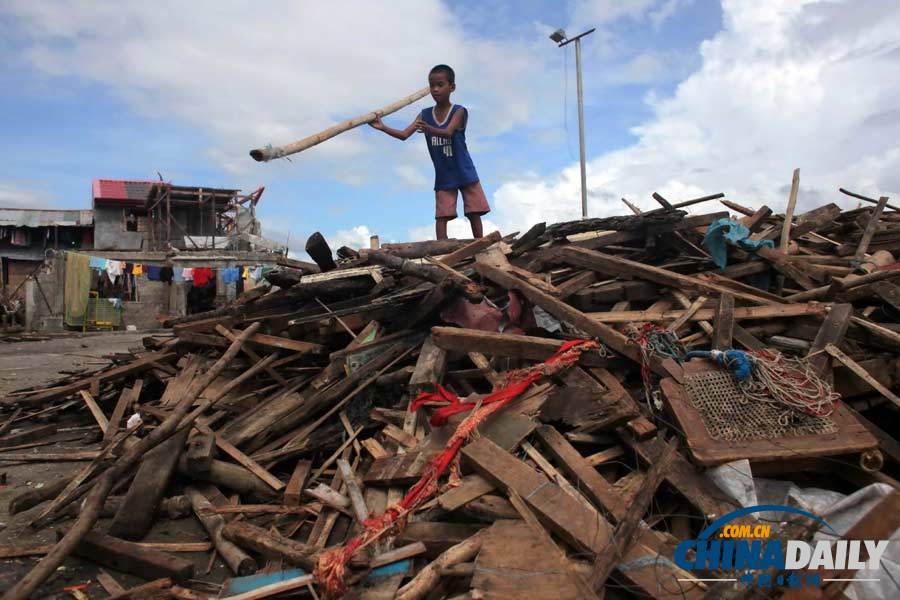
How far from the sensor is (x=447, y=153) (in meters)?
7.38

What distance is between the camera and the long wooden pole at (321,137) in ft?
16.6

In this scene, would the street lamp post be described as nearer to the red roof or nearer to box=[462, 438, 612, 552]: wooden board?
box=[462, 438, 612, 552]: wooden board

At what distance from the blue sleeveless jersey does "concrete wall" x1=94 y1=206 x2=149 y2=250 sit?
2835 cm

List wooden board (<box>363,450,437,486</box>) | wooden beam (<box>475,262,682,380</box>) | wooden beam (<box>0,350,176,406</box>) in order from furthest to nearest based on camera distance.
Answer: wooden beam (<box>0,350,176,406</box>) → wooden beam (<box>475,262,682,380</box>) → wooden board (<box>363,450,437,486</box>)

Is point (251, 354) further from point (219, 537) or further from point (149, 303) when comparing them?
point (149, 303)

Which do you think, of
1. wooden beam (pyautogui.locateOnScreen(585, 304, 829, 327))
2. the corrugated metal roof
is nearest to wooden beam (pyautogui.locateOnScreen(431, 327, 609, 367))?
wooden beam (pyautogui.locateOnScreen(585, 304, 829, 327))

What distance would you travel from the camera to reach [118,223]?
30.4m

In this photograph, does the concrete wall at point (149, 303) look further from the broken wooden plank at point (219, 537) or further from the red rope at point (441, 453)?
the red rope at point (441, 453)

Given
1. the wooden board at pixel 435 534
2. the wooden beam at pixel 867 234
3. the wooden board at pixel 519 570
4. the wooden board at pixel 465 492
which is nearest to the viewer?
the wooden board at pixel 519 570

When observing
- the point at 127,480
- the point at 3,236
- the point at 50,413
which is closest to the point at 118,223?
the point at 3,236

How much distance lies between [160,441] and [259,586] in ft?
5.72

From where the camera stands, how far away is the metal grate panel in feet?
10.3

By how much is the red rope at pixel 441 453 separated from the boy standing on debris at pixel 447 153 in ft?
12.7

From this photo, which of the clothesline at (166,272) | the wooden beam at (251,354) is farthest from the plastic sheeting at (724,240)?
the clothesline at (166,272)
